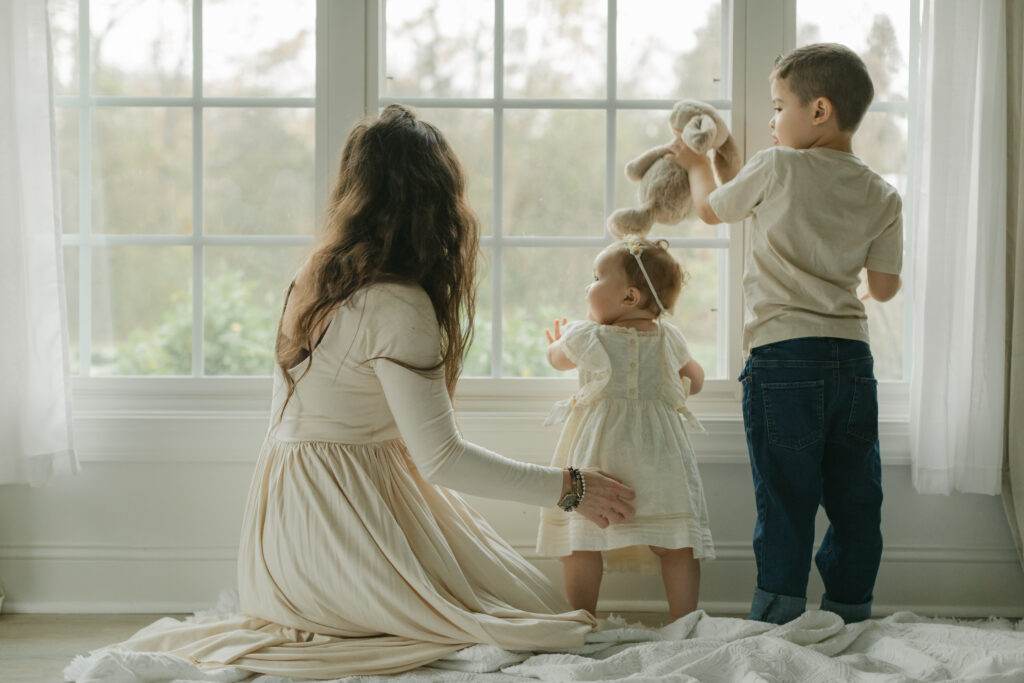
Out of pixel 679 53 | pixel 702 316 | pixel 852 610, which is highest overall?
pixel 679 53

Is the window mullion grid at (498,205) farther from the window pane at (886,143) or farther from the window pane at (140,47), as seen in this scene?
the window pane at (886,143)

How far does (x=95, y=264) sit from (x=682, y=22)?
169 centimetres

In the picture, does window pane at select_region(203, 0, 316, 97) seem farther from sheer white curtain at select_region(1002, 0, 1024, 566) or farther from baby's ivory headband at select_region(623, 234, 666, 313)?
sheer white curtain at select_region(1002, 0, 1024, 566)

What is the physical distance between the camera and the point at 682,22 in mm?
2348

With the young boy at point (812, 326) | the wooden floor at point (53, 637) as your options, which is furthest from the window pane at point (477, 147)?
the wooden floor at point (53, 637)

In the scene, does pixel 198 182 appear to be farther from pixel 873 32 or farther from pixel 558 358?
pixel 873 32

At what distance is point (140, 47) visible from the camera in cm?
236

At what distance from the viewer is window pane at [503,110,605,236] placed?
2354 millimetres

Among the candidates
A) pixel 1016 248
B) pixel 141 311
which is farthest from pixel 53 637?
pixel 1016 248

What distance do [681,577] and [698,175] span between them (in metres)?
0.91

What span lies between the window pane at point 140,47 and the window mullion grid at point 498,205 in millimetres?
818

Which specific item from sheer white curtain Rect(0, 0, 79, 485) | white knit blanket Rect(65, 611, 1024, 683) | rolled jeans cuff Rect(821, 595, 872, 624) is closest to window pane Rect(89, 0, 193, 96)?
sheer white curtain Rect(0, 0, 79, 485)

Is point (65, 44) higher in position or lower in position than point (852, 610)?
higher

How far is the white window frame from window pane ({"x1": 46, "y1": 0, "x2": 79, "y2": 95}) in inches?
1.1
